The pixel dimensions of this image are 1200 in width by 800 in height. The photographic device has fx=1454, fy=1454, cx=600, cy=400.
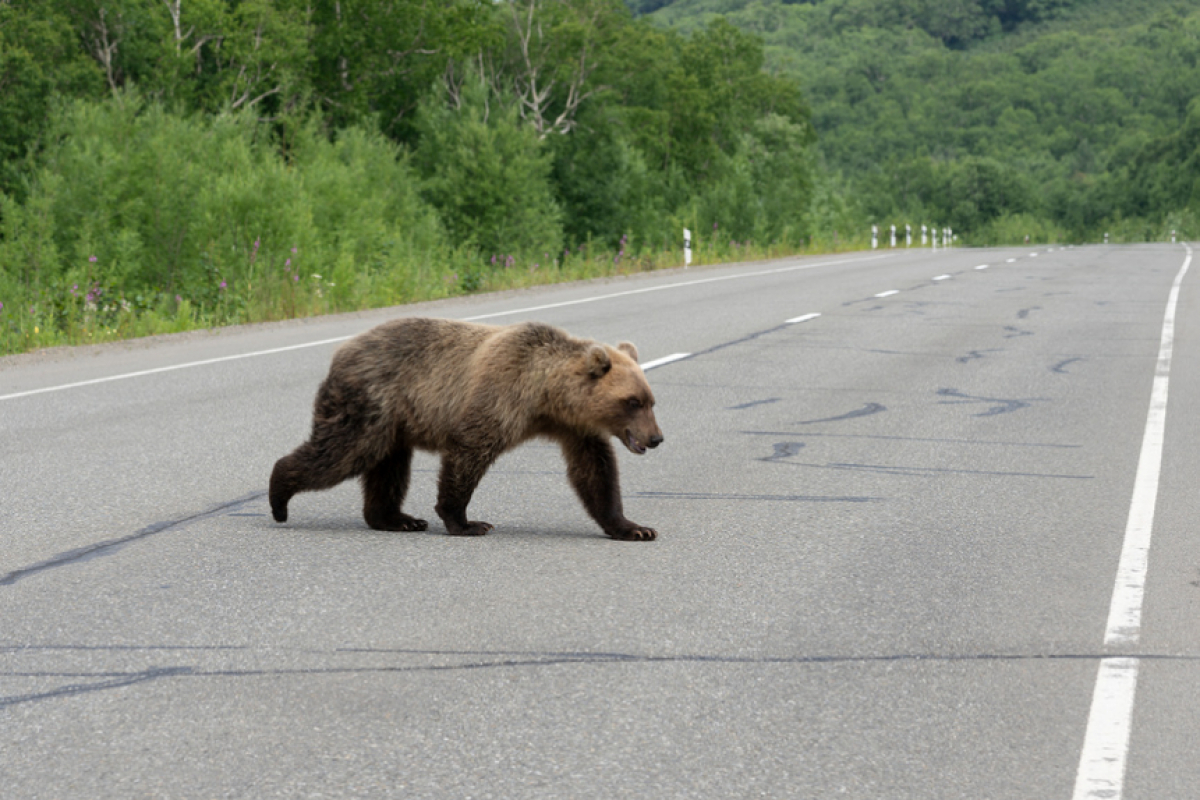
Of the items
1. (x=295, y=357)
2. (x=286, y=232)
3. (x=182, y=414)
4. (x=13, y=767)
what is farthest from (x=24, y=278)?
(x=13, y=767)

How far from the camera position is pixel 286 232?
67.1 ft

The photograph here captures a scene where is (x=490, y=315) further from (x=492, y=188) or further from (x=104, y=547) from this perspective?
(x=492, y=188)

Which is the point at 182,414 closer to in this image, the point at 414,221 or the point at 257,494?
the point at 257,494

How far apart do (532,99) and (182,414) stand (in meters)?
31.0

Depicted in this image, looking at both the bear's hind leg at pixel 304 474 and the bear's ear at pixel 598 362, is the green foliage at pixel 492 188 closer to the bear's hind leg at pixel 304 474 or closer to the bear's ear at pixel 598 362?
the bear's hind leg at pixel 304 474

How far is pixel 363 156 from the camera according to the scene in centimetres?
2911

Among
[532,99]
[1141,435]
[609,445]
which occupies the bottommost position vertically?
[1141,435]

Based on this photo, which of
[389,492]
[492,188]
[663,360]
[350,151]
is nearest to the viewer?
[389,492]

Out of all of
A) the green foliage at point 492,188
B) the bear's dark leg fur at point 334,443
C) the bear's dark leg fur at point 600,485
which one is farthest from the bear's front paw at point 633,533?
the green foliage at point 492,188

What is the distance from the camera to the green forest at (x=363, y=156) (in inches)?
750

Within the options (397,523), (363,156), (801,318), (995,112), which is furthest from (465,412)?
(995,112)

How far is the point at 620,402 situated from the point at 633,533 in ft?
1.99

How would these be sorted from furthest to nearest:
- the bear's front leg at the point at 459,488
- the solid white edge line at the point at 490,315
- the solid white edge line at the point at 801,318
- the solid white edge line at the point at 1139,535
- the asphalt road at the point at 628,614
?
1. the solid white edge line at the point at 801,318
2. the solid white edge line at the point at 490,315
3. the bear's front leg at the point at 459,488
4. the solid white edge line at the point at 1139,535
5. the asphalt road at the point at 628,614

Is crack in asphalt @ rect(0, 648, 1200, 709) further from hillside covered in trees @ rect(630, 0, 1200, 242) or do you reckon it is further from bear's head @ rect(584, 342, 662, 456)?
hillside covered in trees @ rect(630, 0, 1200, 242)
